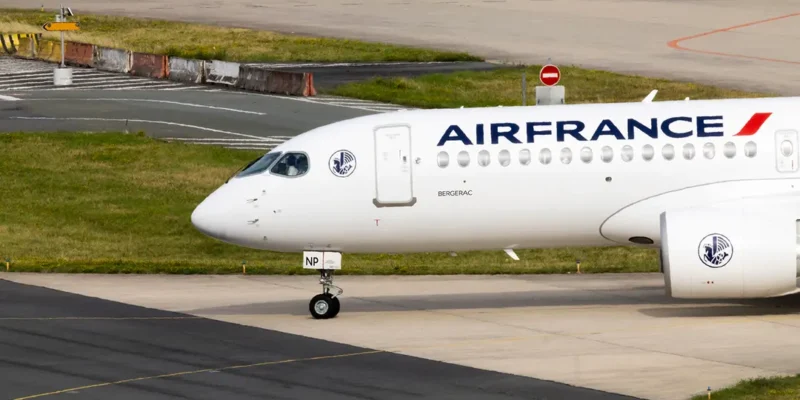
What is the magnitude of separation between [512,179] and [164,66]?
4397cm

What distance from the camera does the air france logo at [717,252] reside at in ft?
98.4

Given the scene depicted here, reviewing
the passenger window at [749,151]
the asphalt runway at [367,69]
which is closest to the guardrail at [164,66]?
the asphalt runway at [367,69]

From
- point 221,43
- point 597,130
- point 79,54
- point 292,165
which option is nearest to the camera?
point 597,130

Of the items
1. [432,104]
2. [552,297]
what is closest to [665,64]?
[432,104]

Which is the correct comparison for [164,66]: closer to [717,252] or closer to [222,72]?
[222,72]

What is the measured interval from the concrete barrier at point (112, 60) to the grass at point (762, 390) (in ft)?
177

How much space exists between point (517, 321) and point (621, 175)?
3.72 metres

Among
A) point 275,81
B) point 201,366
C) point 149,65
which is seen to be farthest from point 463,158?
point 149,65

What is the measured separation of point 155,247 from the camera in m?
44.7

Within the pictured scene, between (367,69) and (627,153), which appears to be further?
(367,69)

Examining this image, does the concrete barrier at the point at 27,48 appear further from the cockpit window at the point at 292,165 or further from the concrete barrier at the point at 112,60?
the cockpit window at the point at 292,165

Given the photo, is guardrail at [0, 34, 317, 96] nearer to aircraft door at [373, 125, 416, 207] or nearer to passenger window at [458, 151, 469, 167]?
aircraft door at [373, 125, 416, 207]

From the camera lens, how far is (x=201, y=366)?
2808 centimetres

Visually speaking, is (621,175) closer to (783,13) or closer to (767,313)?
(767,313)
